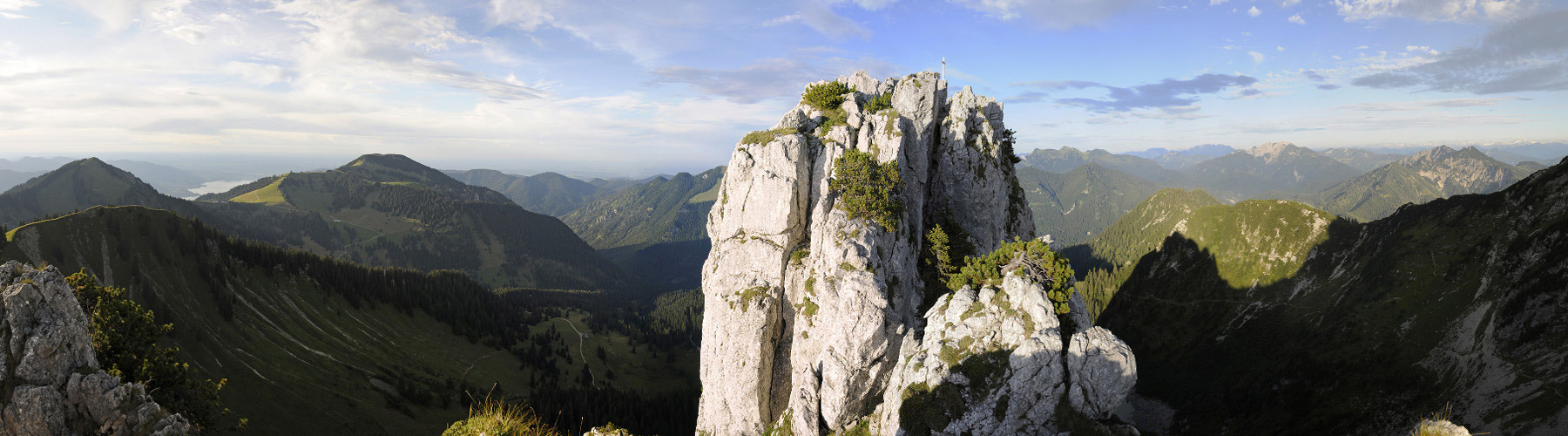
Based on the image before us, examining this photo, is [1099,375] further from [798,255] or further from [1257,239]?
[1257,239]

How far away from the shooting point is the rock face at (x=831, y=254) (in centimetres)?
4744

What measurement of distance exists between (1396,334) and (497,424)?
443ft

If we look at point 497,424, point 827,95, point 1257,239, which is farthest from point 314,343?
point 1257,239

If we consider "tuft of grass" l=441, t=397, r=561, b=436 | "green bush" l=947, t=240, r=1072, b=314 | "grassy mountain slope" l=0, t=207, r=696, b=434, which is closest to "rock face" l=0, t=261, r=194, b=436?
"tuft of grass" l=441, t=397, r=561, b=436

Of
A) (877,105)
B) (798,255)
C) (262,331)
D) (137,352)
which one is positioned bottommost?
(262,331)

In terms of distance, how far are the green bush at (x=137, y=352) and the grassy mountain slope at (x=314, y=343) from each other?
53.0 m

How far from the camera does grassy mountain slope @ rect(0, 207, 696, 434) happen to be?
10006cm

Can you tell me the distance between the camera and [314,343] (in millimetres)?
133000

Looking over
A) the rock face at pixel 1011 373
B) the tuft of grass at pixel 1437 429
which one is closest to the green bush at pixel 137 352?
the rock face at pixel 1011 373

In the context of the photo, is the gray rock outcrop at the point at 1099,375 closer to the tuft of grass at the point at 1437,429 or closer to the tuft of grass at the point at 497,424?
the tuft of grass at the point at 1437,429

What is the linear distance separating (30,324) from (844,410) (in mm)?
53719

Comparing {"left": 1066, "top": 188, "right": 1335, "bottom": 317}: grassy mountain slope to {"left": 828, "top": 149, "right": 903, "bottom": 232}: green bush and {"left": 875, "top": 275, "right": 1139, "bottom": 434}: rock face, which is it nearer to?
{"left": 828, "top": 149, "right": 903, "bottom": 232}: green bush

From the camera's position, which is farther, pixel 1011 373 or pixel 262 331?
pixel 262 331

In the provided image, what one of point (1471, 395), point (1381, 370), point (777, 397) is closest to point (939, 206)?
point (777, 397)
